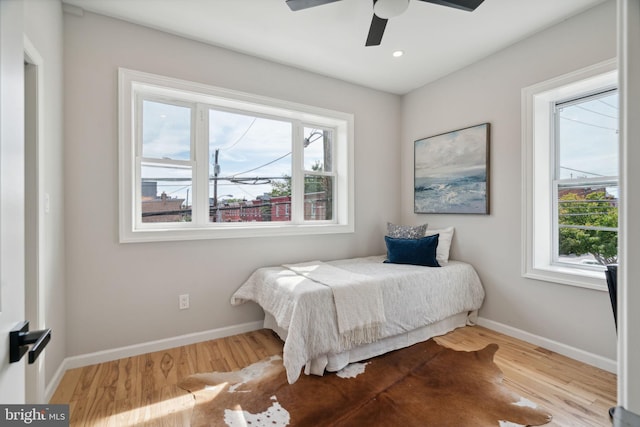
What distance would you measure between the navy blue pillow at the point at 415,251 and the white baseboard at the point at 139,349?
1540 millimetres

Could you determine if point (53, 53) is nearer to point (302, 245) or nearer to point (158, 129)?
point (158, 129)

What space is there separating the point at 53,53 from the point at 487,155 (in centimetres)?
360

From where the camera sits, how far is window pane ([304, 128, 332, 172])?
338cm

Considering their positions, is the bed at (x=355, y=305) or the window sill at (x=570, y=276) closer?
the bed at (x=355, y=305)

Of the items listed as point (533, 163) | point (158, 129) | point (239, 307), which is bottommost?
point (239, 307)

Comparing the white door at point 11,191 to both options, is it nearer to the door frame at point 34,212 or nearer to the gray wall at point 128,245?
the door frame at point 34,212

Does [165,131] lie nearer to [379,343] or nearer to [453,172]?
[379,343]

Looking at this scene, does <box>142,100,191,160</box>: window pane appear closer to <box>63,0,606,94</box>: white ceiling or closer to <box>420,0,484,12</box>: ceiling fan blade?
<box>63,0,606,94</box>: white ceiling

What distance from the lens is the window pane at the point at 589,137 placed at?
231 centimetres

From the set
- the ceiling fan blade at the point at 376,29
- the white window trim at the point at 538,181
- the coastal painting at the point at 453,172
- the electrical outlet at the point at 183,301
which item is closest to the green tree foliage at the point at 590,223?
the white window trim at the point at 538,181

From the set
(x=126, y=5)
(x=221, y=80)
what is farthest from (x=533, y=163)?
(x=126, y=5)

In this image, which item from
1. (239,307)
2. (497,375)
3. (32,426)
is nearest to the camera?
(32,426)

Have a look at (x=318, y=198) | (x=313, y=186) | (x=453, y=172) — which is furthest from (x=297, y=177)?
(x=453, y=172)

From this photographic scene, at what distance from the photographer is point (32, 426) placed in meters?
0.77
